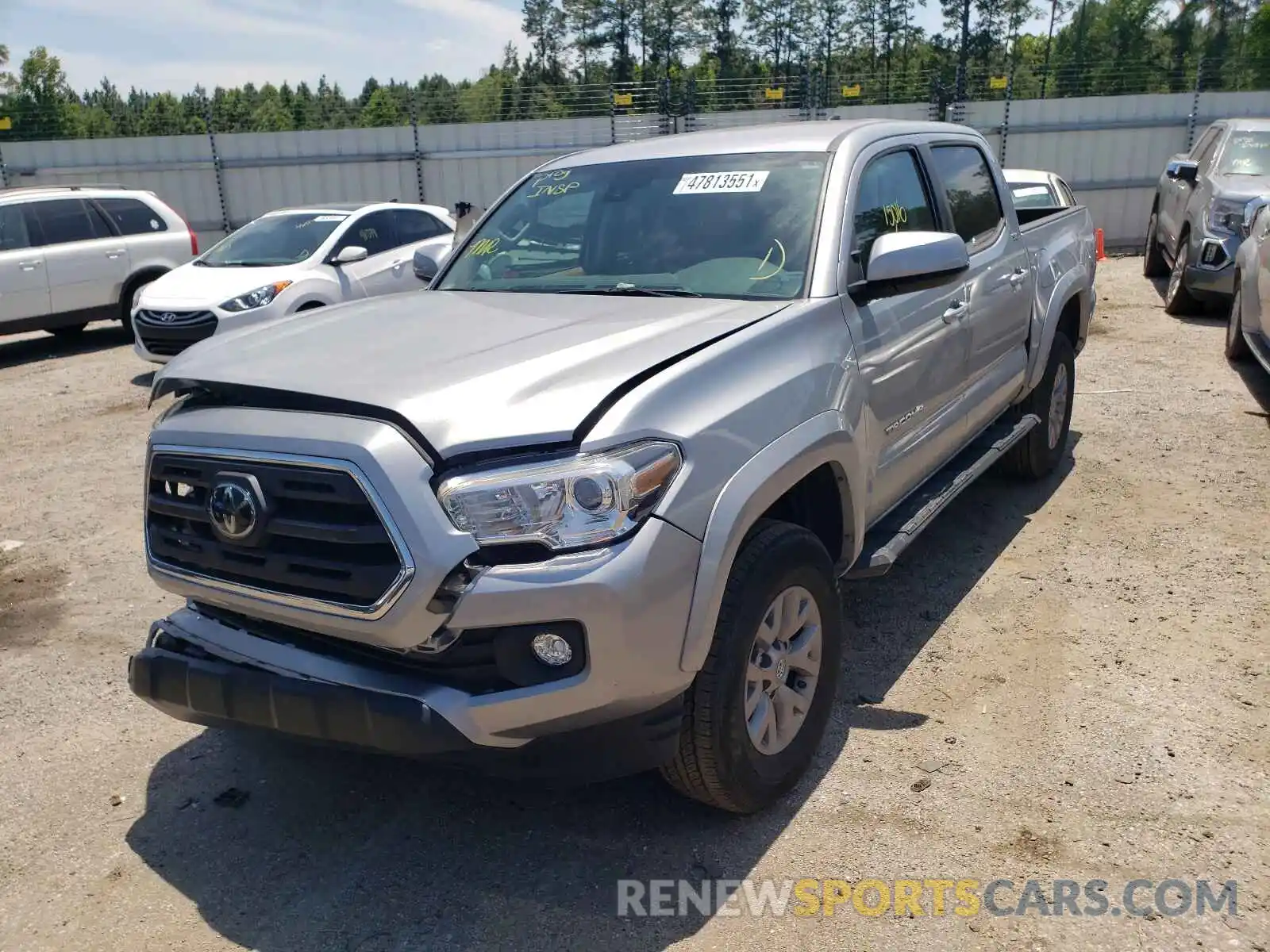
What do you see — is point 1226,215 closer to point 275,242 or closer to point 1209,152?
point 1209,152

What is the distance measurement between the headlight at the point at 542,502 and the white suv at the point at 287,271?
6328mm

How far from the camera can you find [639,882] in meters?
2.78

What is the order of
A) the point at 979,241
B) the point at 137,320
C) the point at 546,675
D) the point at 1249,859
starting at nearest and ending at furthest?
the point at 546,675 → the point at 1249,859 → the point at 979,241 → the point at 137,320

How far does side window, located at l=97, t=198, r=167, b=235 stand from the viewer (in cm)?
1180

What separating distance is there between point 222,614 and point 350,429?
0.84m

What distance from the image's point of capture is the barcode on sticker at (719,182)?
12.2 feet

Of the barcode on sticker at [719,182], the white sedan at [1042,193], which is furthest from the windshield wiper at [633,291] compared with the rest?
the white sedan at [1042,193]

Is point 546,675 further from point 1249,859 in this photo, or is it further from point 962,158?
point 962,158

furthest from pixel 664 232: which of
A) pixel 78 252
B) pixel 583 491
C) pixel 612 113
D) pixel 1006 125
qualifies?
pixel 612 113

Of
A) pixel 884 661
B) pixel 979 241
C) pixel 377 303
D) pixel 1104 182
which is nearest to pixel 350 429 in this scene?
pixel 377 303

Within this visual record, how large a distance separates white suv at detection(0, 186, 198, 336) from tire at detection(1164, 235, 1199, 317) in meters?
10.9

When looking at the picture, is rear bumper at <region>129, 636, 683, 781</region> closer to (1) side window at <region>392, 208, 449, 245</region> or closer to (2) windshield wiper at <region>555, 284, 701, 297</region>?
(2) windshield wiper at <region>555, 284, 701, 297</region>

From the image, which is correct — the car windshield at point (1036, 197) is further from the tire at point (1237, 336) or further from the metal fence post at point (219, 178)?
the metal fence post at point (219, 178)

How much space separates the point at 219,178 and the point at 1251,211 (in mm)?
15250
